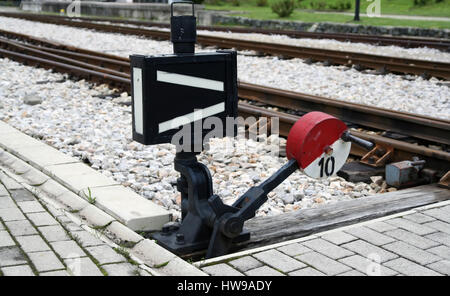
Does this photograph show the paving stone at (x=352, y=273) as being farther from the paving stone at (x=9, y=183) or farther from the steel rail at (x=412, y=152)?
the paving stone at (x=9, y=183)

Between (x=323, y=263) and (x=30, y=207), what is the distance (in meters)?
2.17

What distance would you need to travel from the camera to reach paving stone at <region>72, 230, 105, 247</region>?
376 cm

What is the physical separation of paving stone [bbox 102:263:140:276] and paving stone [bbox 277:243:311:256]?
901 millimetres

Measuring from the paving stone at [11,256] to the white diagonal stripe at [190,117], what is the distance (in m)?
1.09

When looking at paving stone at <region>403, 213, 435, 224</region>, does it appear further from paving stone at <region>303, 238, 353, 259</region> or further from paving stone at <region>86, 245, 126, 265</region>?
paving stone at <region>86, 245, 126, 265</region>

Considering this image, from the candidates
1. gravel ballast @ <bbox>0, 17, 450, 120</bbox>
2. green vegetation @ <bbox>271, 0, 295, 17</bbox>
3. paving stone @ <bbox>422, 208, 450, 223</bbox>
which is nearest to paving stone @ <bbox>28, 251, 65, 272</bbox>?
paving stone @ <bbox>422, 208, 450, 223</bbox>

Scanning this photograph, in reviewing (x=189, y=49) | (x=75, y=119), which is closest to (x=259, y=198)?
(x=189, y=49)

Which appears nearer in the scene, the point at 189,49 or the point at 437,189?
the point at 189,49

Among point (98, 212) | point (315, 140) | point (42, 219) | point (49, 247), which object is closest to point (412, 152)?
point (315, 140)

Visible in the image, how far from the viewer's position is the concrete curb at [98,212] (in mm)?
3570

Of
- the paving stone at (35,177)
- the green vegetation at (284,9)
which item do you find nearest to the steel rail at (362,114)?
the paving stone at (35,177)
